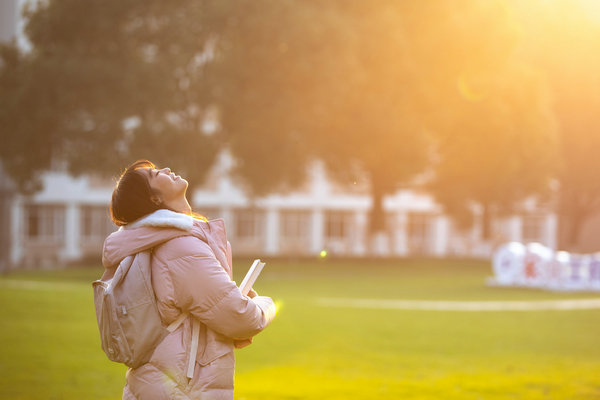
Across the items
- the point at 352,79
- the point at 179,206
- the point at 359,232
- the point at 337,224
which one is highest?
the point at 352,79

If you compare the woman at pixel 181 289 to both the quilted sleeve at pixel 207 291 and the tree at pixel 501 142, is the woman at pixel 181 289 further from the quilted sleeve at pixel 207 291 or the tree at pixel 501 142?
the tree at pixel 501 142

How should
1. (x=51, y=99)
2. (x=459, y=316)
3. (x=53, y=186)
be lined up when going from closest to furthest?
(x=459, y=316) < (x=51, y=99) < (x=53, y=186)

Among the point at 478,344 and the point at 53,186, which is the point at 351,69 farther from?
the point at 53,186

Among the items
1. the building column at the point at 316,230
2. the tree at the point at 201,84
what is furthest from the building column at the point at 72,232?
the tree at the point at 201,84

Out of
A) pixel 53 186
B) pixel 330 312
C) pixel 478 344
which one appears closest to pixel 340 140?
pixel 330 312

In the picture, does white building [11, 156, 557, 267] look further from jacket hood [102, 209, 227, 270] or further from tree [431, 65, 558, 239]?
jacket hood [102, 209, 227, 270]

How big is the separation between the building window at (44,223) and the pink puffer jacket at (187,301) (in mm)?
51149

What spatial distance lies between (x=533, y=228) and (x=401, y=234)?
1492 centimetres

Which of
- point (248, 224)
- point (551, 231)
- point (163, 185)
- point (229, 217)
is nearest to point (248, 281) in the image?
point (163, 185)

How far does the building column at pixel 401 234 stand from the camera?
6781 centimetres

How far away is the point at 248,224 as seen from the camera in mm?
60938

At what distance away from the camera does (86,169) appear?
93.1ft

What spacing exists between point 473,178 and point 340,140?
7.95m

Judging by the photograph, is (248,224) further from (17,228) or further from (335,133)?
(335,133)
